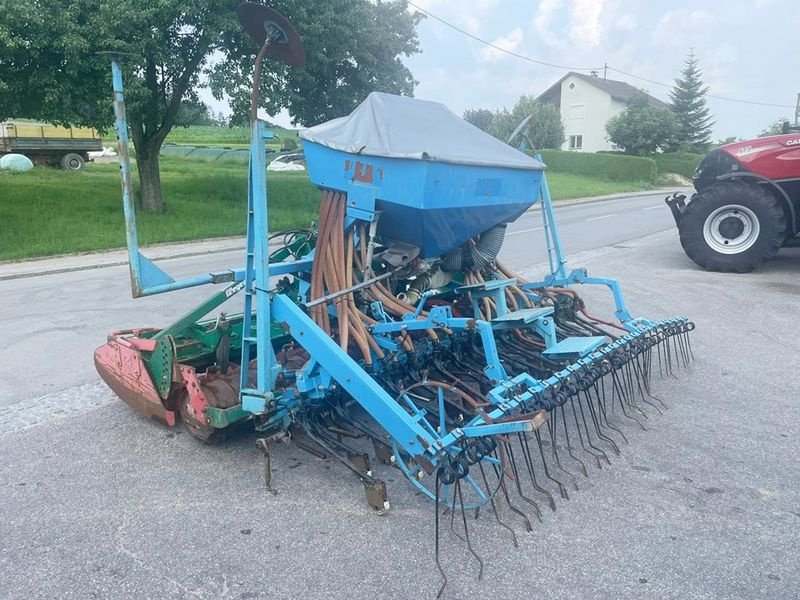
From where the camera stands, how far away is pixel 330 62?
50.6 ft

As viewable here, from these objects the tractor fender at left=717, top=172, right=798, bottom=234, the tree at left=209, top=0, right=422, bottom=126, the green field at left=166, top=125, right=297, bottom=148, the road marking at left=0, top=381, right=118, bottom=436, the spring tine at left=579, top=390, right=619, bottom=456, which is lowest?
the green field at left=166, top=125, right=297, bottom=148

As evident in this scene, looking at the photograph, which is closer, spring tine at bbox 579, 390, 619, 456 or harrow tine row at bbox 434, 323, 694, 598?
harrow tine row at bbox 434, 323, 694, 598

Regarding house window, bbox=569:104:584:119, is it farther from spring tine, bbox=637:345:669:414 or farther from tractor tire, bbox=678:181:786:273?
spring tine, bbox=637:345:669:414

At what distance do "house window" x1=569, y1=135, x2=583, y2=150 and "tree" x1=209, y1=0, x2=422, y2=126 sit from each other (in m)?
39.2

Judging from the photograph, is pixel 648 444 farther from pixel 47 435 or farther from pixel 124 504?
pixel 47 435

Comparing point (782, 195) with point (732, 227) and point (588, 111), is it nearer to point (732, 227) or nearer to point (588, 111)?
point (732, 227)

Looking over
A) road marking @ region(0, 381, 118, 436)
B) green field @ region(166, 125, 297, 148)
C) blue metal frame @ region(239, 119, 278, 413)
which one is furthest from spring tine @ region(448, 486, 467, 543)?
A: green field @ region(166, 125, 297, 148)

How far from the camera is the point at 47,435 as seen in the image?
4090 mm

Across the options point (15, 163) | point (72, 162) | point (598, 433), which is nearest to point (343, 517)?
point (598, 433)

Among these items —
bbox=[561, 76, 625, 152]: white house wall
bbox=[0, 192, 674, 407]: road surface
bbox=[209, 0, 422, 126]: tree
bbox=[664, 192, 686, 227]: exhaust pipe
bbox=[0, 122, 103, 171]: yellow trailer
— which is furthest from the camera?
bbox=[561, 76, 625, 152]: white house wall

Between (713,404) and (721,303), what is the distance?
10.7ft

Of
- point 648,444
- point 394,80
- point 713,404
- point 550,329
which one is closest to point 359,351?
point 550,329

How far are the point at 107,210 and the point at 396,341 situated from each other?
43.9ft

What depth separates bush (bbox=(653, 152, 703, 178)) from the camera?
39500mm
